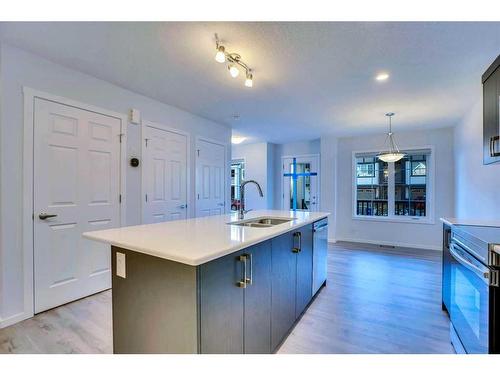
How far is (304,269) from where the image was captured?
7.49 feet

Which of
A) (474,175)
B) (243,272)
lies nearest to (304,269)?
(243,272)

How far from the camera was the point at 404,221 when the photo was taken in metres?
5.11

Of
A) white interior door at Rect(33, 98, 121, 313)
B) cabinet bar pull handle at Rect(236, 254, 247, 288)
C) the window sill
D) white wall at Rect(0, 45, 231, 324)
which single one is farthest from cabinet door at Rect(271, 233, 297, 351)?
the window sill

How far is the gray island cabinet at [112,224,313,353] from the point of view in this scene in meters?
1.16

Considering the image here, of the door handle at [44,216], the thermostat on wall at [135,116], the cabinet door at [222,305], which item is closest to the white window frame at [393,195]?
the thermostat on wall at [135,116]

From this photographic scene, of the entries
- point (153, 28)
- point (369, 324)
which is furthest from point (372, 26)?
point (369, 324)

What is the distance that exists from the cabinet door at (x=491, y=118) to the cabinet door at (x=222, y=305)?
6.71ft

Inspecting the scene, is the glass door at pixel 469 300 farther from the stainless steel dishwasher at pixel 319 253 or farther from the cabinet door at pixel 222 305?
the cabinet door at pixel 222 305

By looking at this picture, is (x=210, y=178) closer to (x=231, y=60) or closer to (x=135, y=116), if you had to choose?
(x=135, y=116)

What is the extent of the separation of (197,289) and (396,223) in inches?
207

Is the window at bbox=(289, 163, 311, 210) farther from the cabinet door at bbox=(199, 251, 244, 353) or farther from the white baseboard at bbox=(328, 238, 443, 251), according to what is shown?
the cabinet door at bbox=(199, 251, 244, 353)

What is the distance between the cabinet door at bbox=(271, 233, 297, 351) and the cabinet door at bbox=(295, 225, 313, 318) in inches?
4.6

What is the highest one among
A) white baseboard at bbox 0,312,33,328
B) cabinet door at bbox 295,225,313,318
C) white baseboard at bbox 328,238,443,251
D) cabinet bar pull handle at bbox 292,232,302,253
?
cabinet bar pull handle at bbox 292,232,302,253
